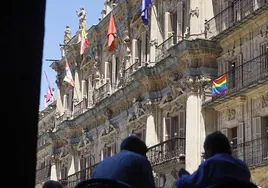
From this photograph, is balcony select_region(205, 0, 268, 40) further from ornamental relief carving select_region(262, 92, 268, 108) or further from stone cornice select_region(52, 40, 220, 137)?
ornamental relief carving select_region(262, 92, 268, 108)

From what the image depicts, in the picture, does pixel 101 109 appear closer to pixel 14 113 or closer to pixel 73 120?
pixel 73 120

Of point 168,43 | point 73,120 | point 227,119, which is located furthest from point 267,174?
point 73,120

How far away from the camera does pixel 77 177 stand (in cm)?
3719

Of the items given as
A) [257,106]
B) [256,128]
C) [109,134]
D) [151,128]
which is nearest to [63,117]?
[109,134]

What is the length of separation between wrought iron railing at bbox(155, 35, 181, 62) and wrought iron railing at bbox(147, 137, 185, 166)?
355 centimetres

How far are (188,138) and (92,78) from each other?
43.7 ft

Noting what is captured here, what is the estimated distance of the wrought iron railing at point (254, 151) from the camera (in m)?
21.8

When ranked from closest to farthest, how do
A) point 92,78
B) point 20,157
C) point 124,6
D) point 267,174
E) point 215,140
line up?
1. point 20,157
2. point 215,140
3. point 267,174
4. point 124,6
5. point 92,78

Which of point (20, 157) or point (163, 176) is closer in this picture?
point (20, 157)

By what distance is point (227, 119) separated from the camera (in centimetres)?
2467

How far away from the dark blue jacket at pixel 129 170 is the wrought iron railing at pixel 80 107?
32.5 metres

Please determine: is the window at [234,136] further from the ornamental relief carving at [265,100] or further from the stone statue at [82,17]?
the stone statue at [82,17]

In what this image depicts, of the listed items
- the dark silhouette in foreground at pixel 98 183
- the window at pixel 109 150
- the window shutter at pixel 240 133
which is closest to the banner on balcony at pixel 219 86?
the window shutter at pixel 240 133

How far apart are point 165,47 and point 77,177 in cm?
→ 1123
